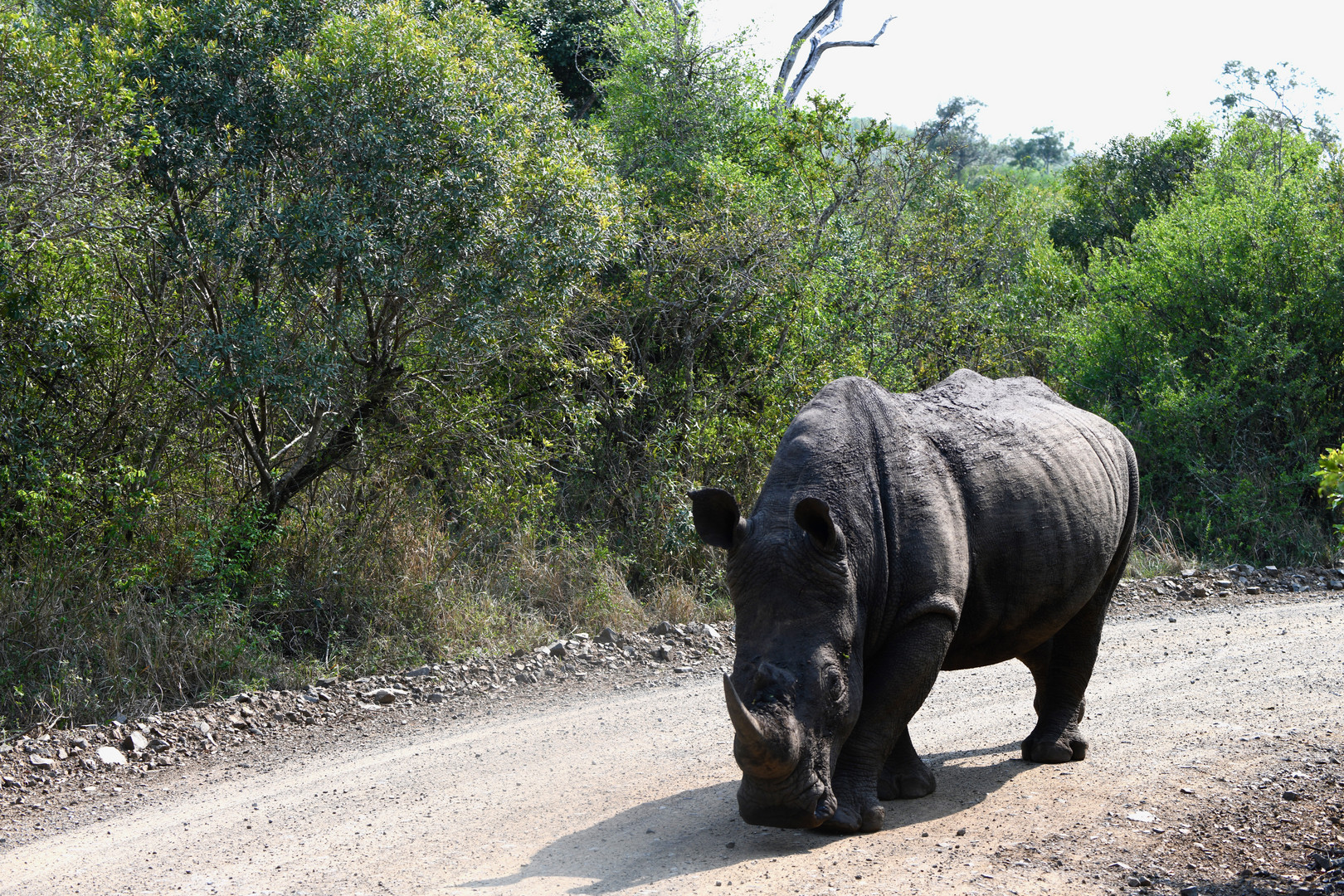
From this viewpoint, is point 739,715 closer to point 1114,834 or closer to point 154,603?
point 1114,834

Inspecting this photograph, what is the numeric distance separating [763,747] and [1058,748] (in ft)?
9.10

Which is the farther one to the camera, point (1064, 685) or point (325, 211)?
point (325, 211)

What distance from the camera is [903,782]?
5836mm

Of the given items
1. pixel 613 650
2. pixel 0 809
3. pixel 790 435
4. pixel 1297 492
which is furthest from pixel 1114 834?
pixel 1297 492

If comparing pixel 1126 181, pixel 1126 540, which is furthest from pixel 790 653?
pixel 1126 181

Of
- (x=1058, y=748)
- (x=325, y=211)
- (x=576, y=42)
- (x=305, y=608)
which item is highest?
(x=576, y=42)

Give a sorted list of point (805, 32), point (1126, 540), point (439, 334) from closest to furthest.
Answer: point (1126, 540), point (439, 334), point (805, 32)

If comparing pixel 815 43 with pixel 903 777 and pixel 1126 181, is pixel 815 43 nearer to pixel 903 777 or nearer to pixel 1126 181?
pixel 1126 181

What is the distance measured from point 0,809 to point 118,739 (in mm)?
1017

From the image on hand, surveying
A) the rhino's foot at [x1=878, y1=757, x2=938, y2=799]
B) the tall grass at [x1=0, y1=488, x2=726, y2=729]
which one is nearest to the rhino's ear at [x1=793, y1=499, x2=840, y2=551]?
the rhino's foot at [x1=878, y1=757, x2=938, y2=799]

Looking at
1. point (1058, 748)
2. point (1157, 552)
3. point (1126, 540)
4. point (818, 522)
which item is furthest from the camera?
point (1157, 552)

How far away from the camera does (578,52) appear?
2131cm

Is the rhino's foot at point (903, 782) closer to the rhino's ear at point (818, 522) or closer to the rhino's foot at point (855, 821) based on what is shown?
the rhino's foot at point (855, 821)

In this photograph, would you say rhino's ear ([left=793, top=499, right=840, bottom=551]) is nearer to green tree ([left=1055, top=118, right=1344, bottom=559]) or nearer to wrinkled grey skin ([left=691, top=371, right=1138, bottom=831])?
wrinkled grey skin ([left=691, top=371, right=1138, bottom=831])
